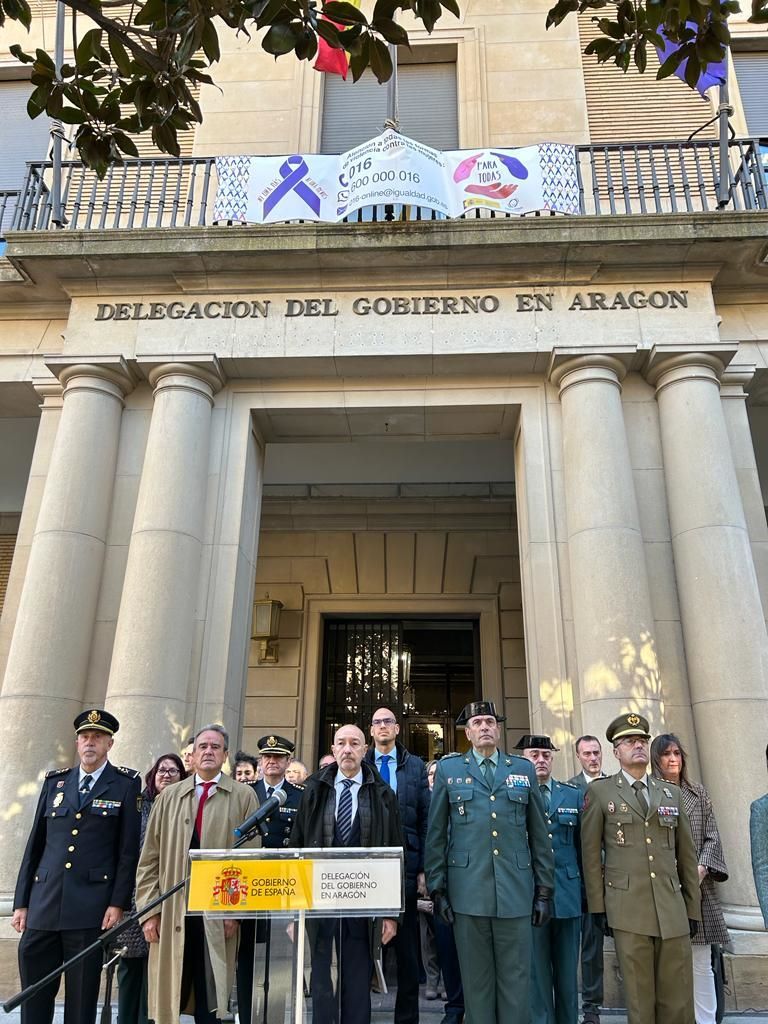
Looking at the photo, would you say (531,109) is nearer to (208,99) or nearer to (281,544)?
(208,99)

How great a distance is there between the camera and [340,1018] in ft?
13.2

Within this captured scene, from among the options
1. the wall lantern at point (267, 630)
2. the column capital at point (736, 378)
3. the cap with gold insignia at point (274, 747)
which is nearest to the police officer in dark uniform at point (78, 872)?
the cap with gold insignia at point (274, 747)

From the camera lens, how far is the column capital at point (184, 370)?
27.5 feet

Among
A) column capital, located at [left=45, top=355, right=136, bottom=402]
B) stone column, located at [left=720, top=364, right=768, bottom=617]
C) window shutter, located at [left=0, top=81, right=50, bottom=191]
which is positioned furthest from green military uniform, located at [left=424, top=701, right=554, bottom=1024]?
window shutter, located at [left=0, top=81, right=50, bottom=191]

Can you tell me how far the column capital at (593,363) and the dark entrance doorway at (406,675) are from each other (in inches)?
215

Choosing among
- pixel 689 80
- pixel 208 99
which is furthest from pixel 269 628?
pixel 689 80

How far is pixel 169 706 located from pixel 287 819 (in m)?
2.36

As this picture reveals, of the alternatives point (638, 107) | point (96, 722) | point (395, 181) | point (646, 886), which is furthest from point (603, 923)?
point (638, 107)

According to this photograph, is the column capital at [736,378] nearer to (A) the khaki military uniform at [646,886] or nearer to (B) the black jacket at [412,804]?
(A) the khaki military uniform at [646,886]

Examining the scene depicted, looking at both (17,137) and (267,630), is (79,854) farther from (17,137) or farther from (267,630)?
(17,137)

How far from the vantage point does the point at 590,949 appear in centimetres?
555

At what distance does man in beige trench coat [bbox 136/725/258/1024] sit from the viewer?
4.30m

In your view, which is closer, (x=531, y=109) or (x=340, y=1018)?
(x=340, y=1018)

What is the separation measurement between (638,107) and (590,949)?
34.4 feet
